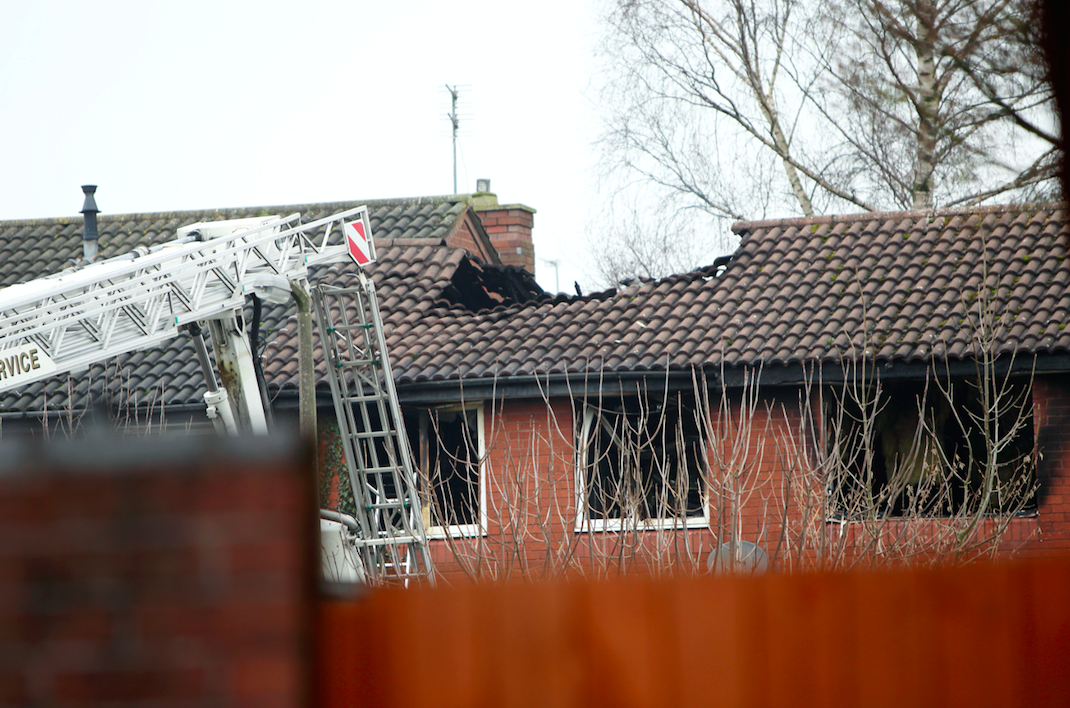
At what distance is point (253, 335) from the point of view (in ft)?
29.5

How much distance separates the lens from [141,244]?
1845cm

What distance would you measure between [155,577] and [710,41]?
21864 millimetres

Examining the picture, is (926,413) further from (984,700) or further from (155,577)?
(155,577)

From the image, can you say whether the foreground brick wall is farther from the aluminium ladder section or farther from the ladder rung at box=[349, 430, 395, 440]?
the ladder rung at box=[349, 430, 395, 440]

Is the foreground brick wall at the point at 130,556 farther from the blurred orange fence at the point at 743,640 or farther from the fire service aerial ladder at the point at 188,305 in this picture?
the fire service aerial ladder at the point at 188,305

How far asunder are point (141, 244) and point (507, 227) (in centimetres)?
684

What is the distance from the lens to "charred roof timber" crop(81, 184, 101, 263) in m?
18.7

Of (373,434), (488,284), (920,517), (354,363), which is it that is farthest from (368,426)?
(488,284)

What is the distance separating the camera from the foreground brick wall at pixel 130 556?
1.79 meters

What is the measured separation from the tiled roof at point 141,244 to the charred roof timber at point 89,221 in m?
0.16

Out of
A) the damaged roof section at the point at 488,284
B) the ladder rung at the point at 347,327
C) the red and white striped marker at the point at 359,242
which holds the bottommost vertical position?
the ladder rung at the point at 347,327

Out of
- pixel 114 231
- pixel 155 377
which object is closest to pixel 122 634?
pixel 155 377

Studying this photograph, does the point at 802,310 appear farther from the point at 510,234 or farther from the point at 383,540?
the point at 510,234

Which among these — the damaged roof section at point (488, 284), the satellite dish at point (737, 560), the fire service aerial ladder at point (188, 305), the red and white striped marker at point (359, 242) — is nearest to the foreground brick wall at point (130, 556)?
the satellite dish at point (737, 560)
